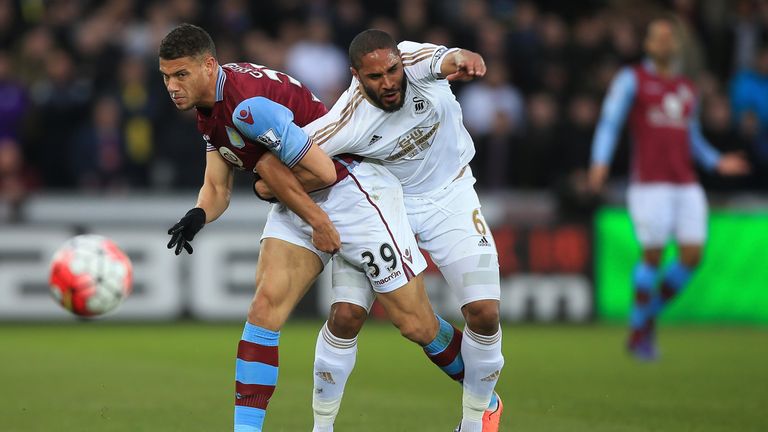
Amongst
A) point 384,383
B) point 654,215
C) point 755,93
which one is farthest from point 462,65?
point 755,93

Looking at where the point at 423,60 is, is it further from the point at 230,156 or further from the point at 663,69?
the point at 663,69

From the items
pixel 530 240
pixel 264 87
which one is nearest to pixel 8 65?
pixel 530 240

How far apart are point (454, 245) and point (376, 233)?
1.63 feet

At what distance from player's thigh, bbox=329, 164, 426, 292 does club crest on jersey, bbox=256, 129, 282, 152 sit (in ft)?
1.72

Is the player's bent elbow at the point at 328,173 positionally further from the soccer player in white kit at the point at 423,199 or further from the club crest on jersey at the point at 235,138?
the club crest on jersey at the point at 235,138

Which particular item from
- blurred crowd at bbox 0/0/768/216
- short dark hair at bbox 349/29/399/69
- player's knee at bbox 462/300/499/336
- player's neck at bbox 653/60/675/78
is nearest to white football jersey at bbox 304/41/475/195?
short dark hair at bbox 349/29/399/69

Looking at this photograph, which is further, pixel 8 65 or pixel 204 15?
pixel 204 15

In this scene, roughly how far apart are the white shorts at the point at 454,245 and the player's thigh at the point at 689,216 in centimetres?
402

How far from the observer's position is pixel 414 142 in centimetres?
621

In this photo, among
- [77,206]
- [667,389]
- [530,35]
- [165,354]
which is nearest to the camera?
[667,389]

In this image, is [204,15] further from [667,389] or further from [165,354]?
[667,389]

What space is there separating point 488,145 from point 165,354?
5.18 m

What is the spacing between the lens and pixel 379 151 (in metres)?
6.14

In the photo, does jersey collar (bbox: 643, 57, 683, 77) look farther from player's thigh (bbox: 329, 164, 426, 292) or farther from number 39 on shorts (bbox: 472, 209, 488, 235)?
player's thigh (bbox: 329, 164, 426, 292)
